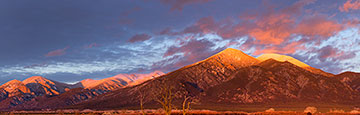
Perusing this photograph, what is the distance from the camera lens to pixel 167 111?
88.0 feet
